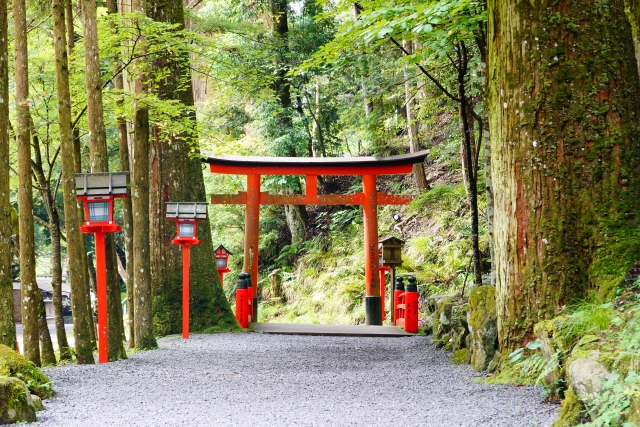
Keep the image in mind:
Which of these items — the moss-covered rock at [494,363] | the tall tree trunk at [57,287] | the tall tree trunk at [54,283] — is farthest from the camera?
the tall tree trunk at [57,287]

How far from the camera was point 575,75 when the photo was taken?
5.12 metres

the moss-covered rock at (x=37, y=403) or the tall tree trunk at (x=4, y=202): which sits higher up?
the tall tree trunk at (x=4, y=202)

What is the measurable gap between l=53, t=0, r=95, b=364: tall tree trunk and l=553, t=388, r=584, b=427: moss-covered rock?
5.09 m

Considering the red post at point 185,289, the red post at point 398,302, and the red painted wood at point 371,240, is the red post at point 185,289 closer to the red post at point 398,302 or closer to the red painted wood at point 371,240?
the red post at point 398,302

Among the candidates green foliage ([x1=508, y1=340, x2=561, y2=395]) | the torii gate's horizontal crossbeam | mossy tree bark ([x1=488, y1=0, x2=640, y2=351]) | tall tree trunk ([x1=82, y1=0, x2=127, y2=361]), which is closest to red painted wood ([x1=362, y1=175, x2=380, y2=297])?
the torii gate's horizontal crossbeam

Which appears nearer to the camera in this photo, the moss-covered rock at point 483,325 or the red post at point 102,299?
the moss-covered rock at point 483,325

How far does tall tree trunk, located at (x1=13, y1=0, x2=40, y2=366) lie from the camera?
7258 millimetres

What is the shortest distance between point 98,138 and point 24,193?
104 cm

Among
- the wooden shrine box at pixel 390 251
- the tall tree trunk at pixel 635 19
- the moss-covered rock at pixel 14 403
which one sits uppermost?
the tall tree trunk at pixel 635 19

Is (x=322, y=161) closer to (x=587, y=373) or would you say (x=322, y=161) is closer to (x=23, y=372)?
(x=23, y=372)

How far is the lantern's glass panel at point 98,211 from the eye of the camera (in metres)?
7.16

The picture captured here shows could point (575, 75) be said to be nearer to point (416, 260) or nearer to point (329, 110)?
point (416, 260)

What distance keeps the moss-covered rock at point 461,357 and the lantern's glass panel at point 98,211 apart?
410cm

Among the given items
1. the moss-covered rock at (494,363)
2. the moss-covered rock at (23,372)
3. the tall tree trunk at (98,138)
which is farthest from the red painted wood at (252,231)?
the moss-covered rock at (23,372)
